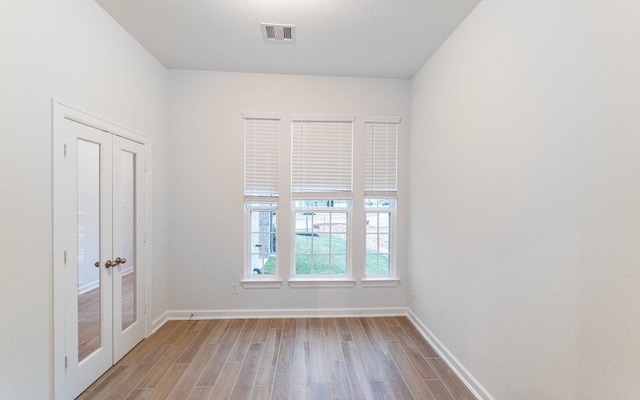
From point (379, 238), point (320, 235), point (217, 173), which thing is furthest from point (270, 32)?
point (379, 238)

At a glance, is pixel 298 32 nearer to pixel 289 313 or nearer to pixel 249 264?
pixel 249 264

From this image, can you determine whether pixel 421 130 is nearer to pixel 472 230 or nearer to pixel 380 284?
pixel 472 230

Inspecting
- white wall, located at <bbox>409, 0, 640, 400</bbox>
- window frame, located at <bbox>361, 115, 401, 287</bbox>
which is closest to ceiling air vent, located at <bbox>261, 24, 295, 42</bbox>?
window frame, located at <bbox>361, 115, 401, 287</bbox>

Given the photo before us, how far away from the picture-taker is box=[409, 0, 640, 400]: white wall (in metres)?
1.17

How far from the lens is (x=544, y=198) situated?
60.1 inches

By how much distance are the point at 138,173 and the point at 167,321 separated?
1.88 metres

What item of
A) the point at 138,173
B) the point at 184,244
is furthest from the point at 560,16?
the point at 184,244

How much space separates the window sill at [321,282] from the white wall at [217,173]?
0.11 metres

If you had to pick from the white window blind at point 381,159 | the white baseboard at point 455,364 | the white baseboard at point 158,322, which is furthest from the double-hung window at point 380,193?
the white baseboard at point 158,322

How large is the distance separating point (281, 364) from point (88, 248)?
1.95m

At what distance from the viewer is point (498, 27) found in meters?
1.91

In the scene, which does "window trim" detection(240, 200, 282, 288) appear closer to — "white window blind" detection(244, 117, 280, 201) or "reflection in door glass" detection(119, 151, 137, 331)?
"white window blind" detection(244, 117, 280, 201)

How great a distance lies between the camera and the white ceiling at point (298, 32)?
2.19 metres

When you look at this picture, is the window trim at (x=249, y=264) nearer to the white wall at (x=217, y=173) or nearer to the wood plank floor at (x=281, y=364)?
the white wall at (x=217, y=173)
